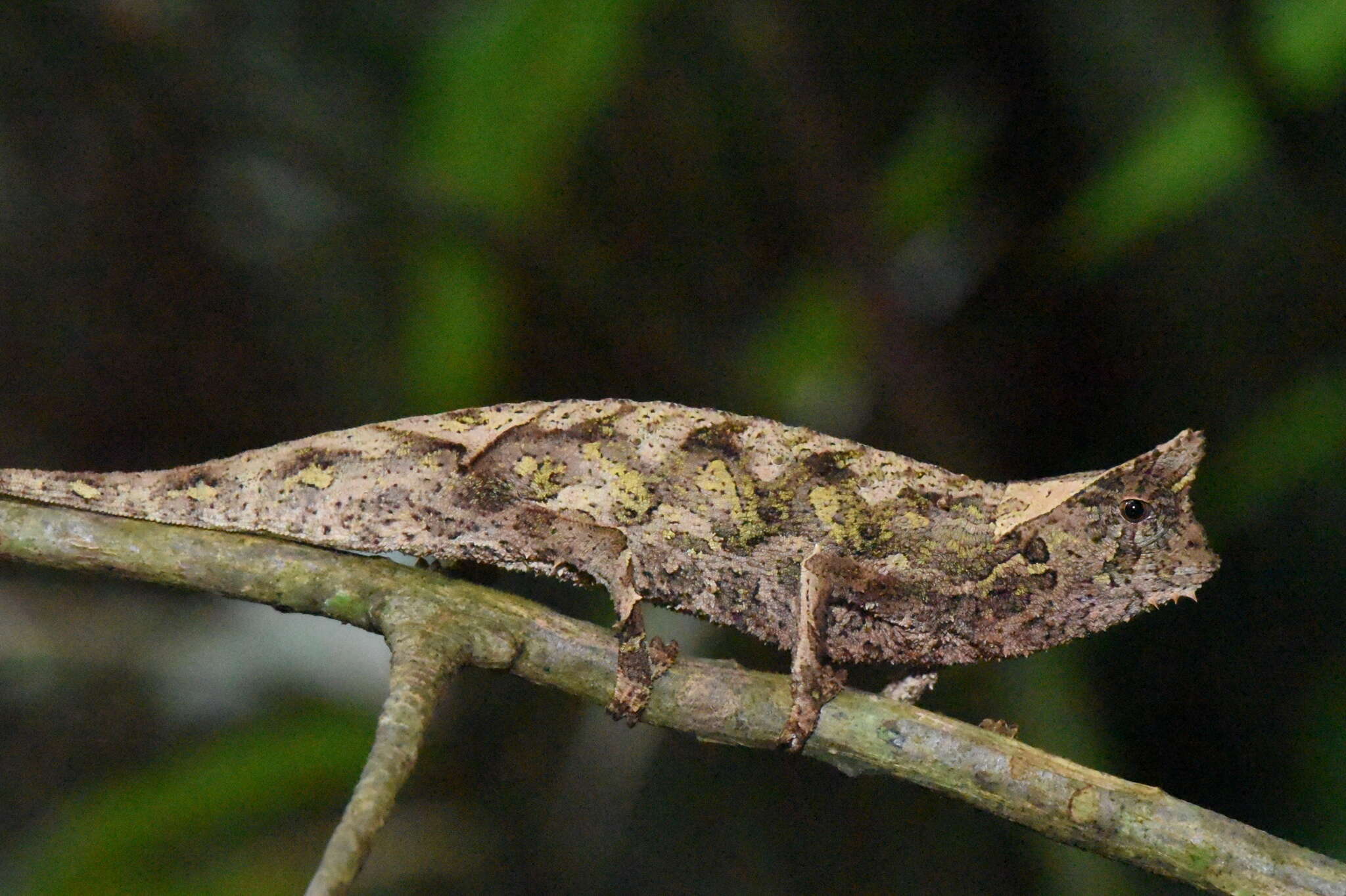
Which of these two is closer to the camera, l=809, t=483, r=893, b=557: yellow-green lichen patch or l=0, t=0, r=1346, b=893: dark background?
l=809, t=483, r=893, b=557: yellow-green lichen patch

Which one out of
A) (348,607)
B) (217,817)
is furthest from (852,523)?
(217,817)

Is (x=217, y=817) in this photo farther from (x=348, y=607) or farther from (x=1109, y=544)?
(x=1109, y=544)

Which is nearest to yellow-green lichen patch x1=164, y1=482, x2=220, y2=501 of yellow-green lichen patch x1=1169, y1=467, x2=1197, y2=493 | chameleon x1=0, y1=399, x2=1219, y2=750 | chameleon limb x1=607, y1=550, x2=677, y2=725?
chameleon x1=0, y1=399, x2=1219, y2=750

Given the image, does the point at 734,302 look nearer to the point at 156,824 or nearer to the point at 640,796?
the point at 640,796

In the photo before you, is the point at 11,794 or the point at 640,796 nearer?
the point at 640,796

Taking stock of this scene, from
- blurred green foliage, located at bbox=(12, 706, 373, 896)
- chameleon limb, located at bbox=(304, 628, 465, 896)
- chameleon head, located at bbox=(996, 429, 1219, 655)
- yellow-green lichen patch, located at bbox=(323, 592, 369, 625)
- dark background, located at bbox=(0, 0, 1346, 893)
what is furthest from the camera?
dark background, located at bbox=(0, 0, 1346, 893)

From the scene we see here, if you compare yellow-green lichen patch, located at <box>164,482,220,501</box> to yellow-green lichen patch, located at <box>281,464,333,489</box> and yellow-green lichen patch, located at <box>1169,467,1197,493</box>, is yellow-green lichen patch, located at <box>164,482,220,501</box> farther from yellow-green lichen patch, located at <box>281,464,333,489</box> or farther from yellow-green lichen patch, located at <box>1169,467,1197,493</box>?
yellow-green lichen patch, located at <box>1169,467,1197,493</box>

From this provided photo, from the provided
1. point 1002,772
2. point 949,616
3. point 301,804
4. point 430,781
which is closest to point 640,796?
point 430,781
